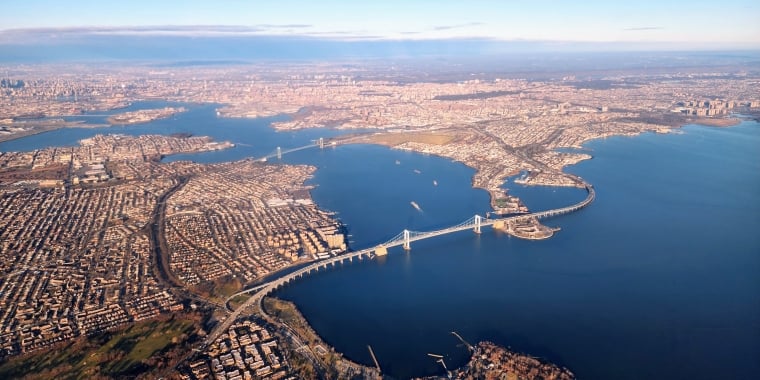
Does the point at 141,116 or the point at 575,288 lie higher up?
the point at 141,116

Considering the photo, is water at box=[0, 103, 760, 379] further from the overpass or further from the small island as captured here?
the small island

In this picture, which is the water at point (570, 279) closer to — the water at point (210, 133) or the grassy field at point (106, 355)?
the grassy field at point (106, 355)

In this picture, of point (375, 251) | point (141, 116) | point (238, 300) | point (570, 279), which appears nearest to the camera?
point (238, 300)

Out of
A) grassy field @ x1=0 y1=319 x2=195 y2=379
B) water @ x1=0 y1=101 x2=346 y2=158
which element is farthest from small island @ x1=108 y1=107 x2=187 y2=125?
grassy field @ x1=0 y1=319 x2=195 y2=379

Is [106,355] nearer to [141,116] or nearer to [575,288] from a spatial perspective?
[575,288]

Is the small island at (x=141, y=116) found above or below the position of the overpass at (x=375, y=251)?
above

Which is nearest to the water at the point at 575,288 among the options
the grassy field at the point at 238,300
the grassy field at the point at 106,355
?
the grassy field at the point at 238,300

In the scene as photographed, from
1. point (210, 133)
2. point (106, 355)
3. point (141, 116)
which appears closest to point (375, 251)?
point (106, 355)
